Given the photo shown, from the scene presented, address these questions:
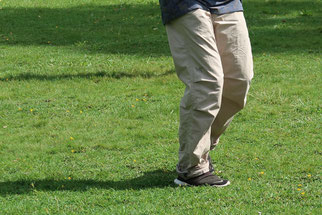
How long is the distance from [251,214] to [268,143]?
5.54 ft

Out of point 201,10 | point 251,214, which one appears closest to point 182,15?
point 201,10

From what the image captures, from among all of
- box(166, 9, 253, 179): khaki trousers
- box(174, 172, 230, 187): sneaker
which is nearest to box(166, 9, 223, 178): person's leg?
box(166, 9, 253, 179): khaki trousers

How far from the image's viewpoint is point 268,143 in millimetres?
5434

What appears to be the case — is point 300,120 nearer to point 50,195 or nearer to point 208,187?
point 208,187

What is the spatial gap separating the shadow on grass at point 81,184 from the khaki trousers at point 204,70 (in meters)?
0.29

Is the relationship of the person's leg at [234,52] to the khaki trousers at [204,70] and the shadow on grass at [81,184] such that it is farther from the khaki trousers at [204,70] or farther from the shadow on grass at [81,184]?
the shadow on grass at [81,184]

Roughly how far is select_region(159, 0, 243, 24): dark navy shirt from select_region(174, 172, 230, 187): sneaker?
115cm

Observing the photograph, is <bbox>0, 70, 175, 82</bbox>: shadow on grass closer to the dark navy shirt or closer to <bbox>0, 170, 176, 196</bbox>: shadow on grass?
<bbox>0, 170, 176, 196</bbox>: shadow on grass

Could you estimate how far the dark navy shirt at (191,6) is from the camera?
4.02 m

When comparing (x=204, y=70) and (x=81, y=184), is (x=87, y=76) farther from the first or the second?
(x=204, y=70)

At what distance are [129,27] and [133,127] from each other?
646 cm

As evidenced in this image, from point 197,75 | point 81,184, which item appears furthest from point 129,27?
point 197,75

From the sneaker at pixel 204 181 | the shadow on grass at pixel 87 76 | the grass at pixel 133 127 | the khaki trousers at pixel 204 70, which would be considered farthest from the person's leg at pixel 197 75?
the shadow on grass at pixel 87 76

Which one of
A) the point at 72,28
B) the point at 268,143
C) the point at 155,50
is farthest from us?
the point at 72,28
